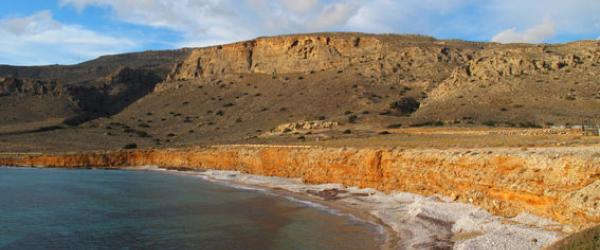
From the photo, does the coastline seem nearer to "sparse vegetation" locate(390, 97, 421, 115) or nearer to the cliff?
the cliff

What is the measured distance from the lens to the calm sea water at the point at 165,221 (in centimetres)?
1692

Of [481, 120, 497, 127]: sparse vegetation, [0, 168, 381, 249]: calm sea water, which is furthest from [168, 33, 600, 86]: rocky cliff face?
[0, 168, 381, 249]: calm sea water

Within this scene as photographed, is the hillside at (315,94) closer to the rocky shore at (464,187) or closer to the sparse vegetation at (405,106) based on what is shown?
the sparse vegetation at (405,106)

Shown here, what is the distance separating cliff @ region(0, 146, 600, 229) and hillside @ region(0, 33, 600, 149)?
31.2ft

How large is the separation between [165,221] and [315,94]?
171 ft

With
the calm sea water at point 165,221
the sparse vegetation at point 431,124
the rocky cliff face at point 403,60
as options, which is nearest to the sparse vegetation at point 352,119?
the rocky cliff face at point 403,60

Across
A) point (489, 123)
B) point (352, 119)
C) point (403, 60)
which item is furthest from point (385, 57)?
point (489, 123)

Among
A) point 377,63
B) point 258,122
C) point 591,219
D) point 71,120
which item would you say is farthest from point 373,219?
point 71,120

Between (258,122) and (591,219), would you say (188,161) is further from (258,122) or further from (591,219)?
(591,219)

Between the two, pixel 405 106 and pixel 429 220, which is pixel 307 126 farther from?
pixel 429 220

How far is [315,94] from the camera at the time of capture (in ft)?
237

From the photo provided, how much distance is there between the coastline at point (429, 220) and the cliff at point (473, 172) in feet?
1.40

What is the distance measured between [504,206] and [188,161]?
38.2 m

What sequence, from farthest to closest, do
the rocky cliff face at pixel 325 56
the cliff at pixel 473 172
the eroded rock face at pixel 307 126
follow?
the rocky cliff face at pixel 325 56 → the eroded rock face at pixel 307 126 → the cliff at pixel 473 172
